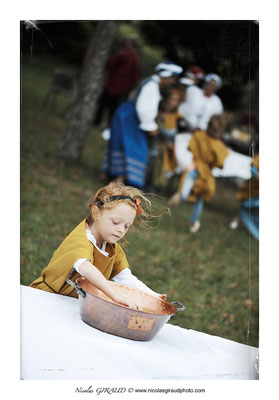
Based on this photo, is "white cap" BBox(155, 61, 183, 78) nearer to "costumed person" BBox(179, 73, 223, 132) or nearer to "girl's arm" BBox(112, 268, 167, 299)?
"costumed person" BBox(179, 73, 223, 132)

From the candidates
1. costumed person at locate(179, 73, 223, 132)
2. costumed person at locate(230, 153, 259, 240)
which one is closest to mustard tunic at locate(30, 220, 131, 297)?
costumed person at locate(230, 153, 259, 240)

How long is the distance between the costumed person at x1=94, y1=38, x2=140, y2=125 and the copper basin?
1.71 metres

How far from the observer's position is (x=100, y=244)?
2.51 m

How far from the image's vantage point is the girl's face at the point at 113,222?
8.13 ft

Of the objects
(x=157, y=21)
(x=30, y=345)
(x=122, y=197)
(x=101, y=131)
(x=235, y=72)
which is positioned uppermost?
(x=157, y=21)

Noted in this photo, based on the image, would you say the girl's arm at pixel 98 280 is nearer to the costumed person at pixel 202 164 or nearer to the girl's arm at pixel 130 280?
the girl's arm at pixel 130 280

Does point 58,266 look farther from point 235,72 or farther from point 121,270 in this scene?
point 235,72

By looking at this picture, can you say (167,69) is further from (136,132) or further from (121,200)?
(121,200)

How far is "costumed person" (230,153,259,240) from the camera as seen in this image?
3195 mm

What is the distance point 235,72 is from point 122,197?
1.18m

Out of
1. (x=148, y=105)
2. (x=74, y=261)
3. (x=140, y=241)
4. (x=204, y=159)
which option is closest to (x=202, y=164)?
(x=204, y=159)

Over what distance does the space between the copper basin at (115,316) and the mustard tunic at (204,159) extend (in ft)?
5.56

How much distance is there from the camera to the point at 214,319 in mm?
3246

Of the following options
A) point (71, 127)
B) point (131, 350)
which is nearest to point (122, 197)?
point (131, 350)
